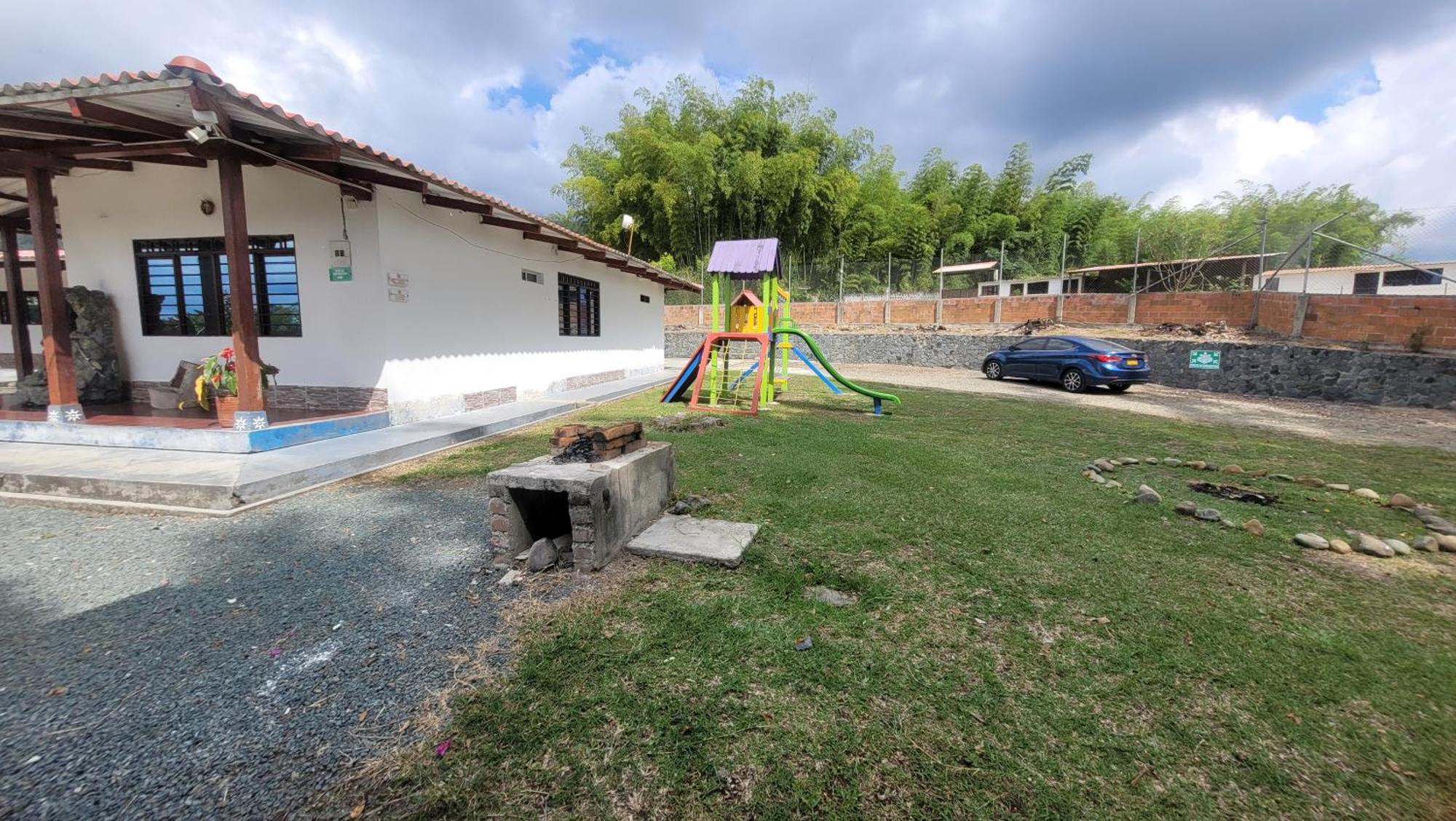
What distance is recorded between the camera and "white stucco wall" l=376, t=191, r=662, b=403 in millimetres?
6617

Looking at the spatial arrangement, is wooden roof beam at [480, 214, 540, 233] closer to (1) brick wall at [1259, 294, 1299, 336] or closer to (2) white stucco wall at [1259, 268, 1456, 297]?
(2) white stucco wall at [1259, 268, 1456, 297]

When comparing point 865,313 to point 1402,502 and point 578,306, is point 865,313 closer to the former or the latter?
point 578,306

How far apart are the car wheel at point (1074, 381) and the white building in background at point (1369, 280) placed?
4499 millimetres

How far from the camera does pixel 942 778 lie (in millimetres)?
1626

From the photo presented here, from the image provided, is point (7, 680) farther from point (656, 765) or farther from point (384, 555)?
point (656, 765)

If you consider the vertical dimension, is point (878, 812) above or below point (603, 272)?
below

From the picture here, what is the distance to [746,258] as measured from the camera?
9.19 meters

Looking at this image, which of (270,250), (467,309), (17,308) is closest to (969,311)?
(467,309)

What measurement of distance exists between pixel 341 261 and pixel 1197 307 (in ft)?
57.8

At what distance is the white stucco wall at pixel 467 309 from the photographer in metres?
6.62

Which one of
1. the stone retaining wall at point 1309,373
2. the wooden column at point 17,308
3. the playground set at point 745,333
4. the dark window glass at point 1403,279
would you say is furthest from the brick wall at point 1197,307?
the wooden column at point 17,308

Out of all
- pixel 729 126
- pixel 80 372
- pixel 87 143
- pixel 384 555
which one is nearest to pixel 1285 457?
pixel 384 555

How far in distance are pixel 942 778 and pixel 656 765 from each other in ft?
2.81

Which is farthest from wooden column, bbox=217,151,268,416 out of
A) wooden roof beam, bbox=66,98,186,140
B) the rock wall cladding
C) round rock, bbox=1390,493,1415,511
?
round rock, bbox=1390,493,1415,511
